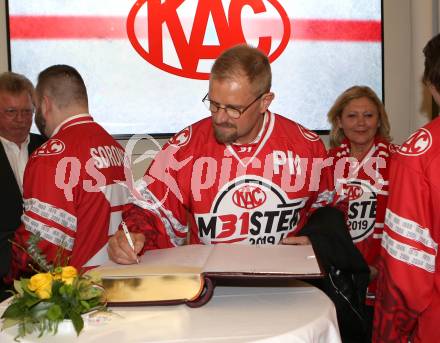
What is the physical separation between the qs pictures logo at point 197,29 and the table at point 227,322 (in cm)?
257

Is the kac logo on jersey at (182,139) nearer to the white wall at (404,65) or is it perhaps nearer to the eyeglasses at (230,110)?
the eyeglasses at (230,110)

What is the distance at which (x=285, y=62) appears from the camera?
13.8 feet

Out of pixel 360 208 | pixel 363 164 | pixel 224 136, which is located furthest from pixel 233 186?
pixel 363 164

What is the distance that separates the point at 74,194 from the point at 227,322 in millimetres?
1385

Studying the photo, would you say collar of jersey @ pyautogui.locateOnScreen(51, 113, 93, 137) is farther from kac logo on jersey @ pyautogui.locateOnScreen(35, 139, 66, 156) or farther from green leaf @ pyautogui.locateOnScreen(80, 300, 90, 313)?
green leaf @ pyautogui.locateOnScreen(80, 300, 90, 313)

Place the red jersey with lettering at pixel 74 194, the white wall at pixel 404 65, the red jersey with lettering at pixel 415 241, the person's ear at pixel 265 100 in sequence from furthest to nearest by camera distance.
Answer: the white wall at pixel 404 65 → the red jersey with lettering at pixel 74 194 → the person's ear at pixel 265 100 → the red jersey with lettering at pixel 415 241

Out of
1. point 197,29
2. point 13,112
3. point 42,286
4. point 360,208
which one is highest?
point 197,29

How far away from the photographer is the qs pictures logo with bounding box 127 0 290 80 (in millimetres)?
4043

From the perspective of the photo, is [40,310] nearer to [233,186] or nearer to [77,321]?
[77,321]

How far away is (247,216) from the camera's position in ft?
8.00

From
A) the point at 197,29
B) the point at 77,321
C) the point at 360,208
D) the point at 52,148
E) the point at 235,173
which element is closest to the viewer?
the point at 77,321

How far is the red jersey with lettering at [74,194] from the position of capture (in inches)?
104

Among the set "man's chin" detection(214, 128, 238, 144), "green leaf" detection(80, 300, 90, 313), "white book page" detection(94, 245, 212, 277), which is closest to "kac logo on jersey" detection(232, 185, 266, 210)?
Result: "man's chin" detection(214, 128, 238, 144)

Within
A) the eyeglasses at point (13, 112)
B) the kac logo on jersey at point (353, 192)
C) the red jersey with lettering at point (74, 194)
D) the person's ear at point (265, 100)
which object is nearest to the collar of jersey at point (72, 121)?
the red jersey with lettering at point (74, 194)
